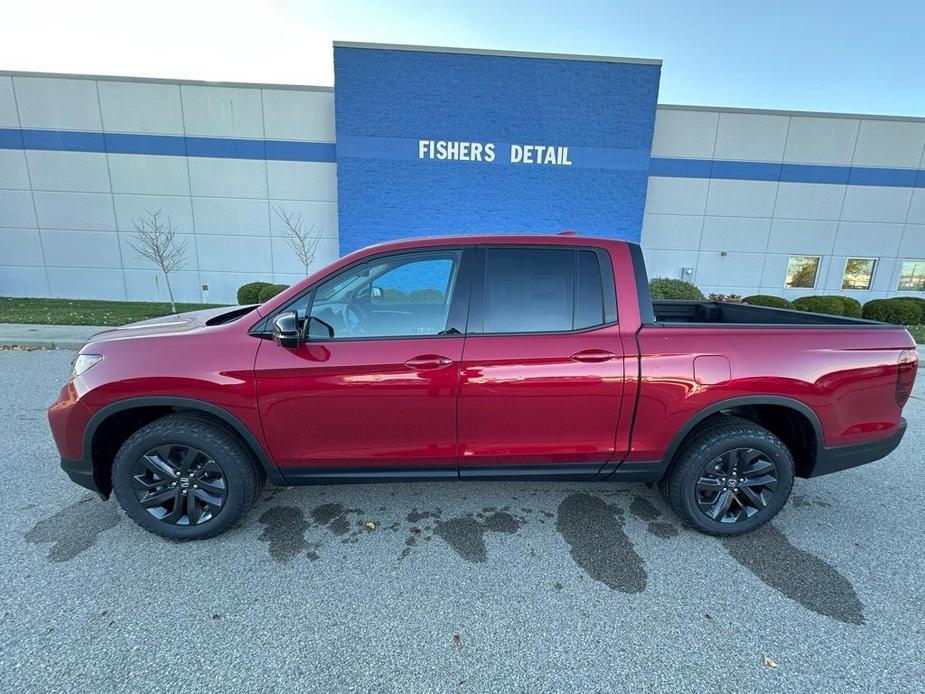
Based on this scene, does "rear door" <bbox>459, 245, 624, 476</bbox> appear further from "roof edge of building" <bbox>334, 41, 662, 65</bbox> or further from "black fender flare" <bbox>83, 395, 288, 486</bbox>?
"roof edge of building" <bbox>334, 41, 662, 65</bbox>

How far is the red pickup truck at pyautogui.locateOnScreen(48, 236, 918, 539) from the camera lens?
238cm

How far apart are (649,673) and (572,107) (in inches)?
526

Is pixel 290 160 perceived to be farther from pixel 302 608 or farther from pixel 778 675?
pixel 778 675

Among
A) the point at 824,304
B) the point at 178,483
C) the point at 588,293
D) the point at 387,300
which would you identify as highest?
the point at 588,293

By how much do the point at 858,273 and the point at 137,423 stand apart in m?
19.9

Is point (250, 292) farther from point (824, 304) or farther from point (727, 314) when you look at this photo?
point (824, 304)

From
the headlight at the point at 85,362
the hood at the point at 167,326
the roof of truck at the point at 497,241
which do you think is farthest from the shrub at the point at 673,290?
the headlight at the point at 85,362

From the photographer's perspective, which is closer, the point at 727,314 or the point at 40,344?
the point at 727,314

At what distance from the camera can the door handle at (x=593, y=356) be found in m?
2.41

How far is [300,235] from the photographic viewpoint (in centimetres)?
1327

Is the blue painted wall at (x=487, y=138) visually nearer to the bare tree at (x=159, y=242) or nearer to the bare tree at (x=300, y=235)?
the bare tree at (x=300, y=235)

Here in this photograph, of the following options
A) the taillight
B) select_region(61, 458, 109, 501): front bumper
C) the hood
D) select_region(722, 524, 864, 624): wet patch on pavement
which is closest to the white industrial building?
the hood

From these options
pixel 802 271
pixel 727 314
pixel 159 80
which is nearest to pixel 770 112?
pixel 802 271

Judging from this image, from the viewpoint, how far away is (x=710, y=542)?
2650 mm
